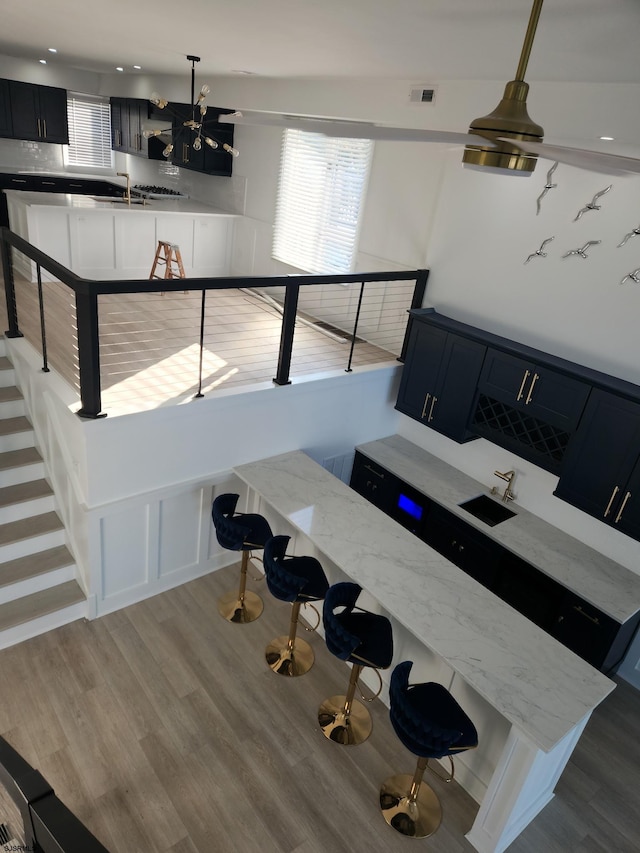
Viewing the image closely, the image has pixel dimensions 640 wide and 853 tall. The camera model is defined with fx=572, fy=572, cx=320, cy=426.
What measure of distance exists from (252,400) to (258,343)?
146 cm

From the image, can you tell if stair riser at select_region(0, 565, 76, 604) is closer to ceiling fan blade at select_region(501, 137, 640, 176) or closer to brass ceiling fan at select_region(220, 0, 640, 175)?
brass ceiling fan at select_region(220, 0, 640, 175)

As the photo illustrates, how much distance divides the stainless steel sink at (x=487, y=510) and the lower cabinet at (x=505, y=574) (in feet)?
0.46

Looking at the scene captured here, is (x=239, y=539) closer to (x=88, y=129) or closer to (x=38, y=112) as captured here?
(x=38, y=112)

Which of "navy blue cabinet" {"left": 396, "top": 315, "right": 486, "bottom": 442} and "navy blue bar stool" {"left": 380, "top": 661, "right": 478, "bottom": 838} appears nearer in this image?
"navy blue bar stool" {"left": 380, "top": 661, "right": 478, "bottom": 838}

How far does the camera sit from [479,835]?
2826mm

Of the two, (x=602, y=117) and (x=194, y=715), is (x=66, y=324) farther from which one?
(x=602, y=117)

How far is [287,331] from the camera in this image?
4.11 metres

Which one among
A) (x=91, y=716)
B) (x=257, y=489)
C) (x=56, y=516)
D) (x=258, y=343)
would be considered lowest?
(x=91, y=716)

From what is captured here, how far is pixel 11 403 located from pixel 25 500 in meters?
0.78

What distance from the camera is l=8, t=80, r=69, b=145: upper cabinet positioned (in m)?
8.44

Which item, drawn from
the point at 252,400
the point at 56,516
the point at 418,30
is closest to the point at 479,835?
the point at 252,400

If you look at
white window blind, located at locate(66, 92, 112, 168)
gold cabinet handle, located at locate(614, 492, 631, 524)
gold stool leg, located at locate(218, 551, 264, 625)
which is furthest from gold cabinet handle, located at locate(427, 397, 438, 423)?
white window blind, located at locate(66, 92, 112, 168)

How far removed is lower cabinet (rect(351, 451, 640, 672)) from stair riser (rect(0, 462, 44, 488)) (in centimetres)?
251

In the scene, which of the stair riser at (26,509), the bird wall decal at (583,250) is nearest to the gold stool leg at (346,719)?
the stair riser at (26,509)
